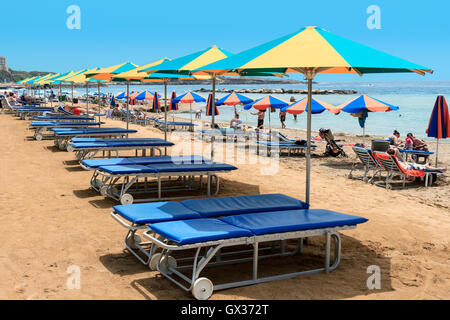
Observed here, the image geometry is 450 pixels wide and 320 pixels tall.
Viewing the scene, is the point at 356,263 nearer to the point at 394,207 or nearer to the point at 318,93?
the point at 394,207

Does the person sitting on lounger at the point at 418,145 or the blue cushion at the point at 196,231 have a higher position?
the person sitting on lounger at the point at 418,145

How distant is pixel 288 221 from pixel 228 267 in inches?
31.6

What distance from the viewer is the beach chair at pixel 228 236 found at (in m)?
3.87

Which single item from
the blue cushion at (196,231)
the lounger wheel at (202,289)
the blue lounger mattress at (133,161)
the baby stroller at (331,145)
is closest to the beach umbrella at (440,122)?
the baby stroller at (331,145)

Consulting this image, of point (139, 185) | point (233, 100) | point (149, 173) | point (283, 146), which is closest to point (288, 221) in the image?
point (149, 173)

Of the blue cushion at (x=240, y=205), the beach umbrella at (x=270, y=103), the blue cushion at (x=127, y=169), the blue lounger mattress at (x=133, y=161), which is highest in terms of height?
the beach umbrella at (x=270, y=103)

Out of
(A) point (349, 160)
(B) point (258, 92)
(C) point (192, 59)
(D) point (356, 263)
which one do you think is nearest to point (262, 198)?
(D) point (356, 263)

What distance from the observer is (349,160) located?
1390cm

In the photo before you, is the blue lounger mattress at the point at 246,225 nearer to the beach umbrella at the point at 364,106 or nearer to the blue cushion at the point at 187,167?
the blue cushion at the point at 187,167

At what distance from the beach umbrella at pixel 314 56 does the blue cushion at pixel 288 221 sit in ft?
4.79

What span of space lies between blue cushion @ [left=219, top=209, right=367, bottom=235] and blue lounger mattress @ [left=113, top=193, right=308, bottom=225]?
1.26ft

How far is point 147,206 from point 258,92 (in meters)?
103

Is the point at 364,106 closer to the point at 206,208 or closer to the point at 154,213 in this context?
the point at 206,208

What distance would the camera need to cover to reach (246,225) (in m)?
4.30
